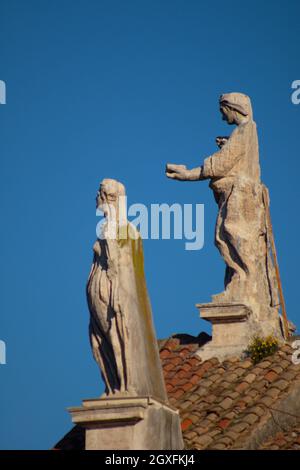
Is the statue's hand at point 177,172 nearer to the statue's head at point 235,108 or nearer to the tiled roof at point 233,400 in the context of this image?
the statue's head at point 235,108

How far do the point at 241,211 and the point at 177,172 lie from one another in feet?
4.73

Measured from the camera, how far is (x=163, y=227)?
91.8 feet

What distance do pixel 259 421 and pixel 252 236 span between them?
14.4ft

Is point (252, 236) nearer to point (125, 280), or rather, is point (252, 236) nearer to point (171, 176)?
point (171, 176)

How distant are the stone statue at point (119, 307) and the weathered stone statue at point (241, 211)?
448 centimetres

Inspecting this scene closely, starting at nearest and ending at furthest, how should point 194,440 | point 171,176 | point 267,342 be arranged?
1. point 194,440
2. point 267,342
3. point 171,176

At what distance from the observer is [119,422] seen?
2208cm

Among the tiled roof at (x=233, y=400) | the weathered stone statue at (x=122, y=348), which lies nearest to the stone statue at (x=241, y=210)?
the tiled roof at (x=233, y=400)

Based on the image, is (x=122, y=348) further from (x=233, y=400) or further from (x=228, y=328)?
(x=228, y=328)

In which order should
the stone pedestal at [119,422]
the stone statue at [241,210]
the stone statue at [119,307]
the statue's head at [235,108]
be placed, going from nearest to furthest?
the stone pedestal at [119,422], the stone statue at [119,307], the stone statue at [241,210], the statue's head at [235,108]

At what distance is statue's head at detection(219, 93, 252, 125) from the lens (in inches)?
1112

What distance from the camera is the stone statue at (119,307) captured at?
22391 mm
